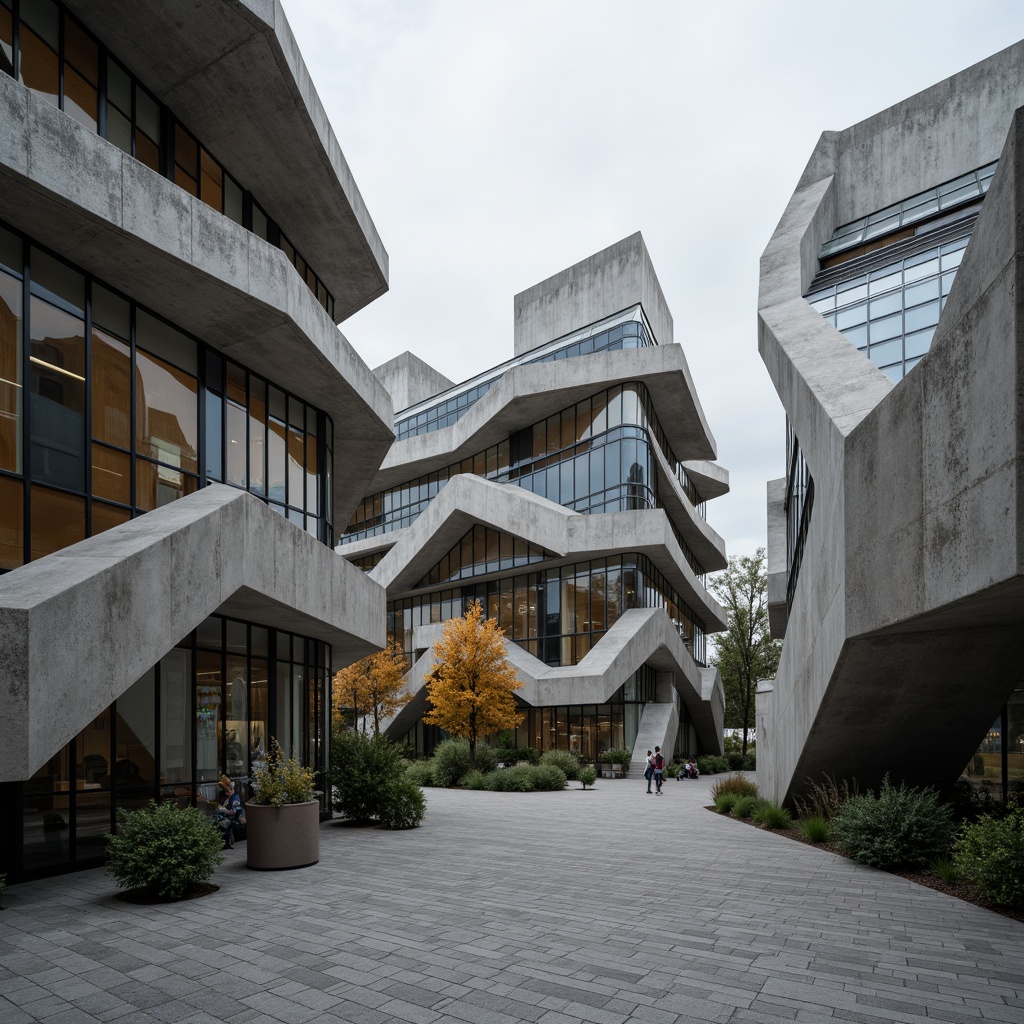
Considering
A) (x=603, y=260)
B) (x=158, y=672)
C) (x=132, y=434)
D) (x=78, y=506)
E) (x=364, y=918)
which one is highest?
(x=603, y=260)

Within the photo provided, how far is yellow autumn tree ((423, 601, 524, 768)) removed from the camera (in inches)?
1272

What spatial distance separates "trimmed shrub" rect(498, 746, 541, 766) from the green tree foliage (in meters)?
25.2

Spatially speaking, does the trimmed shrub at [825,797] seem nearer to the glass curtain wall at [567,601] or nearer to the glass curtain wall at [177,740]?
the glass curtain wall at [177,740]

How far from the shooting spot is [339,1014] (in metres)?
6.50

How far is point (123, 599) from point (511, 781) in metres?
20.7

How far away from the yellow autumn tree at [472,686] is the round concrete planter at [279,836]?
1940 cm

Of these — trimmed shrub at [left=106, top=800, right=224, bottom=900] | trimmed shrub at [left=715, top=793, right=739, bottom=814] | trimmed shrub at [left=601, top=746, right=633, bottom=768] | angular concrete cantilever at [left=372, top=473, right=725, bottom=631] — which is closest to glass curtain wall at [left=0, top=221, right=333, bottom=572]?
trimmed shrub at [left=106, top=800, right=224, bottom=900]

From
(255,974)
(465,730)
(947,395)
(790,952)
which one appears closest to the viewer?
(255,974)

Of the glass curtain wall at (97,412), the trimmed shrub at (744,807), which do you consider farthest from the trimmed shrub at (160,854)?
the trimmed shrub at (744,807)

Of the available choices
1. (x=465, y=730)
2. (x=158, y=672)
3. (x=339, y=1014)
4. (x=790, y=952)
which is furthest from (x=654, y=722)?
(x=339, y=1014)

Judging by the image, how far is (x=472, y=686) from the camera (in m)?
32.9

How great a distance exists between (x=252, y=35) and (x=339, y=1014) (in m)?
15.0

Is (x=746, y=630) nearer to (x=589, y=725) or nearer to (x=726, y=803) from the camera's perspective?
(x=589, y=725)

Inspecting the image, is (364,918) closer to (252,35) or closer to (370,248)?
(252,35)
